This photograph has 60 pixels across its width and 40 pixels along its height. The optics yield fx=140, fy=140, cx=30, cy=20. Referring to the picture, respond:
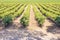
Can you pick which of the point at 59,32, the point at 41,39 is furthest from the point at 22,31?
the point at 59,32

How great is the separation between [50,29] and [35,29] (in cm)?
152

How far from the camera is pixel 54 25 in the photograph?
15555mm

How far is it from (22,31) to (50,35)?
Answer: 2.75 metres

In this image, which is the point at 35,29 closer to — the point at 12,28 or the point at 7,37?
the point at 12,28

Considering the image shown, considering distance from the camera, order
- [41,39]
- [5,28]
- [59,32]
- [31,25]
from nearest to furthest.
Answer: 1. [41,39]
2. [59,32]
3. [5,28]
4. [31,25]

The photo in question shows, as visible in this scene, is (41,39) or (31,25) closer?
(41,39)

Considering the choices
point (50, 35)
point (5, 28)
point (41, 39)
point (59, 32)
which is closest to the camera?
point (41, 39)

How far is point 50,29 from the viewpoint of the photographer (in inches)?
560

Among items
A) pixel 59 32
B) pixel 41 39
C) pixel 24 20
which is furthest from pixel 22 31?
pixel 59 32

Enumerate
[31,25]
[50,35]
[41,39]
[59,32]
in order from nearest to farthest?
[41,39] → [50,35] → [59,32] → [31,25]

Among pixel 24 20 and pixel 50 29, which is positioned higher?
pixel 24 20

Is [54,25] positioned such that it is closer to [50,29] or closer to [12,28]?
[50,29]

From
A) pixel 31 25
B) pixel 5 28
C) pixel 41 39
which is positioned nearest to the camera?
pixel 41 39

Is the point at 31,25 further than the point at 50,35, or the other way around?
the point at 31,25
